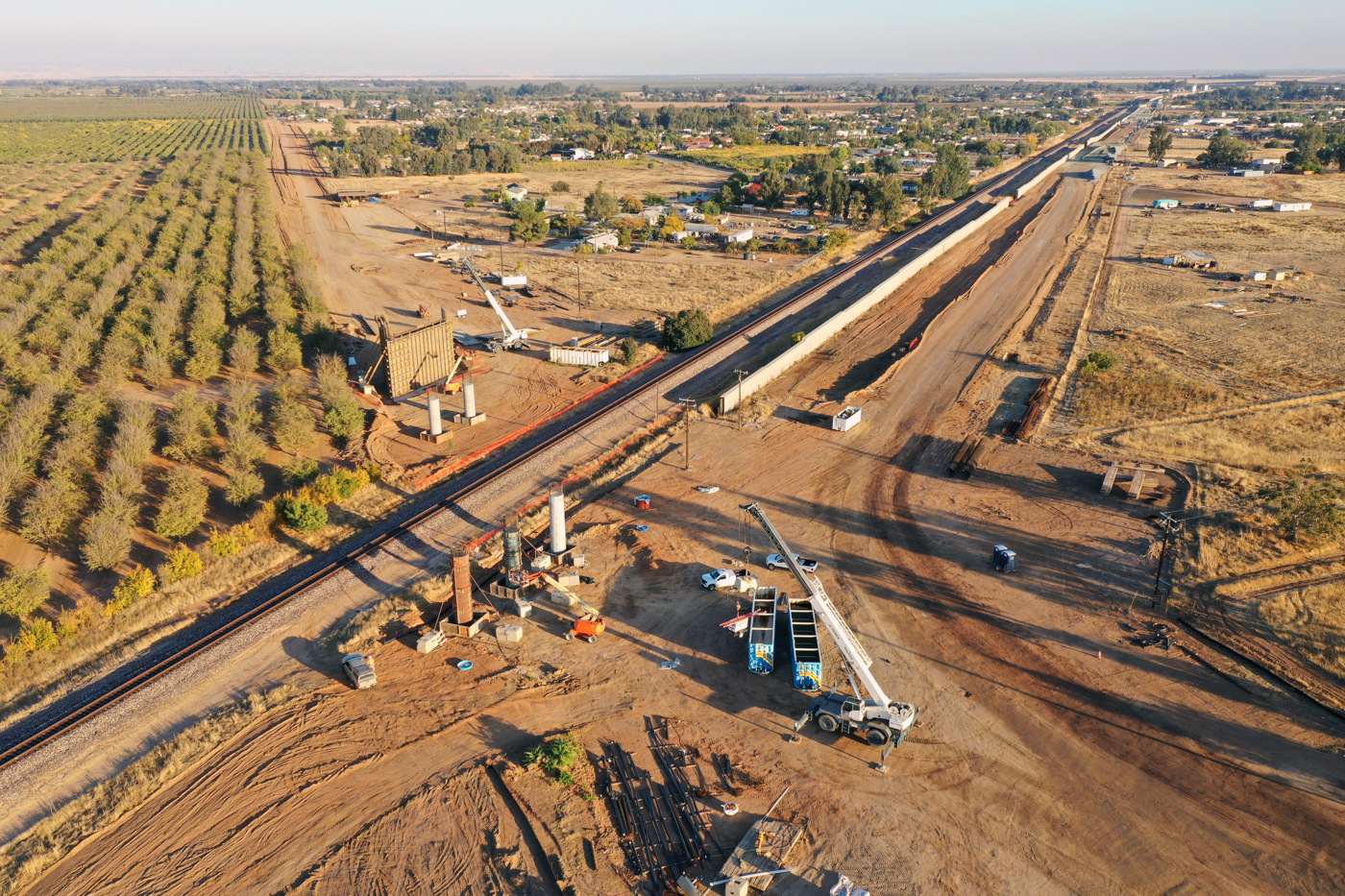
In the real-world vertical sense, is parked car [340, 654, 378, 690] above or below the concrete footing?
above

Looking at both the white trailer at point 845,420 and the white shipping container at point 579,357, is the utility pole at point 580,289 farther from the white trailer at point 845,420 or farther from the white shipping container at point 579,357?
the white trailer at point 845,420

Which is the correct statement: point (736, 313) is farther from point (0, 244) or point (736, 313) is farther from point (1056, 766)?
point (0, 244)

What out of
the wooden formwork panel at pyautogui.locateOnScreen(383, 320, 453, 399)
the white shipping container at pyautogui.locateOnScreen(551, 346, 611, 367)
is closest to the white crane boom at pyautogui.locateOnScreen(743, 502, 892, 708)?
the wooden formwork panel at pyautogui.locateOnScreen(383, 320, 453, 399)

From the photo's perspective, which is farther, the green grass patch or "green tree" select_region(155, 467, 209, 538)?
the green grass patch

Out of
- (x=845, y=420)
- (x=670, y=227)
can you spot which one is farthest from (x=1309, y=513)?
(x=670, y=227)

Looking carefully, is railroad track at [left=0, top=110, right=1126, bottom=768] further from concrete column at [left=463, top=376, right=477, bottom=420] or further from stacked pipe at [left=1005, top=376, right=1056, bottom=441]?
stacked pipe at [left=1005, top=376, right=1056, bottom=441]

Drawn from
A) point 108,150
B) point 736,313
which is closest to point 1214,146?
point 736,313
